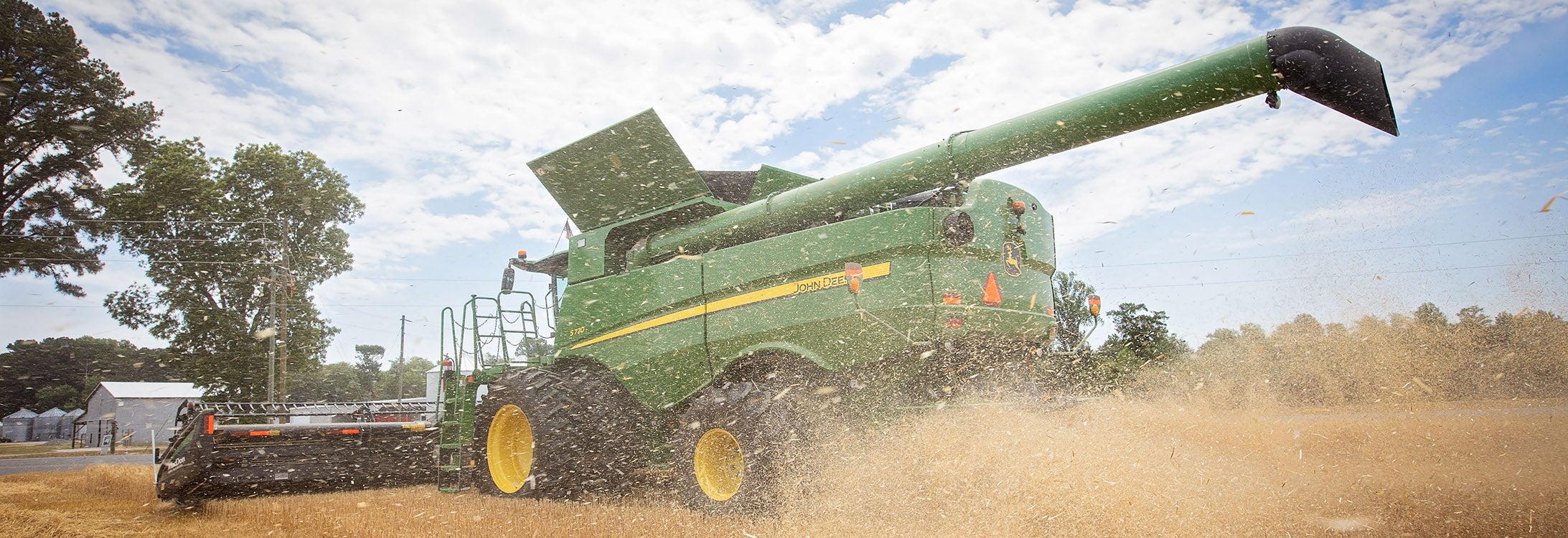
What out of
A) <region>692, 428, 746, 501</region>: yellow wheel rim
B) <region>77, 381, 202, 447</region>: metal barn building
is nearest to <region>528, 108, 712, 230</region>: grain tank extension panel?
<region>692, 428, 746, 501</region>: yellow wheel rim

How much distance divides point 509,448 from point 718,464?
9.91 ft

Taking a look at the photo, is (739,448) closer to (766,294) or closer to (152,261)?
(766,294)

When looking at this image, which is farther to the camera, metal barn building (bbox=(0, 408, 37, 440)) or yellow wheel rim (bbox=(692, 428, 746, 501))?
metal barn building (bbox=(0, 408, 37, 440))

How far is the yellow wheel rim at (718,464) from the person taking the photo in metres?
5.40

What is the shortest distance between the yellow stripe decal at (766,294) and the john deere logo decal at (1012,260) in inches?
34.4

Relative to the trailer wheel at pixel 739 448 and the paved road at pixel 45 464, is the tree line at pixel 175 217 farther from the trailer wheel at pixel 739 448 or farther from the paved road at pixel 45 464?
the trailer wheel at pixel 739 448

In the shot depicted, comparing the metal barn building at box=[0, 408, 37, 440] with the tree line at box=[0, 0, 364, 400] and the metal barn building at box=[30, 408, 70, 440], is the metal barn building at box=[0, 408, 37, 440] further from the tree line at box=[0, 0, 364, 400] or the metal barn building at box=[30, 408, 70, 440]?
the tree line at box=[0, 0, 364, 400]

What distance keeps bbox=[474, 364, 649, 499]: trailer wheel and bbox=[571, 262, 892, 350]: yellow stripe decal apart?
0.57m

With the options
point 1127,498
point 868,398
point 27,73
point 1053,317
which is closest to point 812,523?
point 868,398

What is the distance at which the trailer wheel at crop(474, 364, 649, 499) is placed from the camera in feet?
20.8

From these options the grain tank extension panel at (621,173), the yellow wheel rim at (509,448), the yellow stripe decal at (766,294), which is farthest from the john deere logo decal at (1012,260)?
the yellow wheel rim at (509,448)

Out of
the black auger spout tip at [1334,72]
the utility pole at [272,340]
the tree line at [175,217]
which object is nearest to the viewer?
the black auger spout tip at [1334,72]

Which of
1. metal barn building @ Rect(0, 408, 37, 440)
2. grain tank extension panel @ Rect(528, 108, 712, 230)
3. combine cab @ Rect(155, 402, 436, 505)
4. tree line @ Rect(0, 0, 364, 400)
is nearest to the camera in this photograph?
grain tank extension panel @ Rect(528, 108, 712, 230)

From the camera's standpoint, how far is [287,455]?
760 cm
